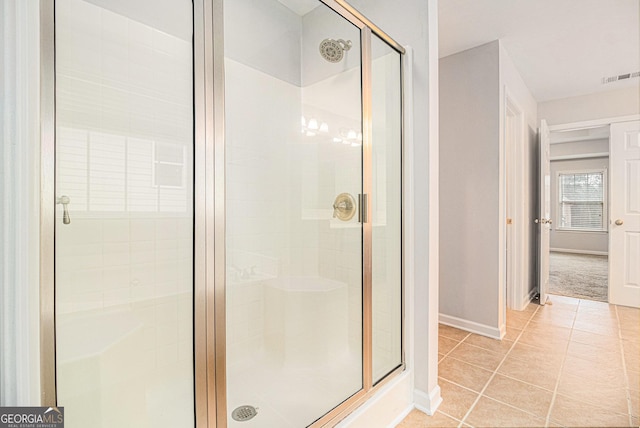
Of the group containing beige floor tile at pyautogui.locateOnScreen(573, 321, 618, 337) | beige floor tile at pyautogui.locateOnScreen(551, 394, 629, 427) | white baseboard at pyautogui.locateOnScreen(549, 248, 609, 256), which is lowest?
beige floor tile at pyautogui.locateOnScreen(551, 394, 629, 427)

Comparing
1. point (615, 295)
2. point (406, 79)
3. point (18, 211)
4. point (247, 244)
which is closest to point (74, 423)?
point (18, 211)

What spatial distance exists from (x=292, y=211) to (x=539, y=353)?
87.3 inches

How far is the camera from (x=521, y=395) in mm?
1961

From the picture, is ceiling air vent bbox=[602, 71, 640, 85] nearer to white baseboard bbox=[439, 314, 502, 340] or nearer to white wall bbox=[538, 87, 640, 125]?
white wall bbox=[538, 87, 640, 125]

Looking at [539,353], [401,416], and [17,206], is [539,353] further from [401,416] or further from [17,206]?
[17,206]

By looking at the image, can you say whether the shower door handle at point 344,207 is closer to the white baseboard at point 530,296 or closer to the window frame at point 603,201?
the white baseboard at point 530,296

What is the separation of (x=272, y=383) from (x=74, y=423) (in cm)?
104

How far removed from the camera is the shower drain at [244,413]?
4.85ft

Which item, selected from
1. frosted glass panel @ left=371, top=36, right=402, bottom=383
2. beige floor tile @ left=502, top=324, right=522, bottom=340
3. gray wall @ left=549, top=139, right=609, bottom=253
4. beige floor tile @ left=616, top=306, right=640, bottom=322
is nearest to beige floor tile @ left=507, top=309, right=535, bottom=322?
beige floor tile @ left=502, top=324, right=522, bottom=340

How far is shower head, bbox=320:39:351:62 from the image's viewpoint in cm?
190

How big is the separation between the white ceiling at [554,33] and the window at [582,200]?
4.54m

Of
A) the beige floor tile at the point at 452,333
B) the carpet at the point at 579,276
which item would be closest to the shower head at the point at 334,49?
the beige floor tile at the point at 452,333

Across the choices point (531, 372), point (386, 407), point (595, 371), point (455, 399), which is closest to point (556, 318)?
point (595, 371)

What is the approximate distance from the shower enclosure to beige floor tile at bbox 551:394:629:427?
911 millimetres
